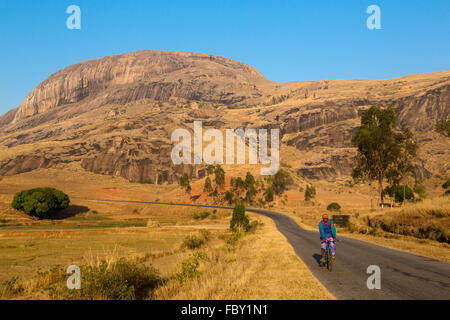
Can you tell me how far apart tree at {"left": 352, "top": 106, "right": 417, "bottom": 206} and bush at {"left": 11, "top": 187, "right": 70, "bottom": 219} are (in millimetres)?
62415

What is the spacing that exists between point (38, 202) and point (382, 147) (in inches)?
2614

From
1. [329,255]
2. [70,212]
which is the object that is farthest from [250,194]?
[329,255]

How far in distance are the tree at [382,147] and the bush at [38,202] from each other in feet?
205

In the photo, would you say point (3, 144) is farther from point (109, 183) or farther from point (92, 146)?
point (109, 183)

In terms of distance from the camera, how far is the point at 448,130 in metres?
32.4

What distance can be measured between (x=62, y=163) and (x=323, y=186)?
10754 cm

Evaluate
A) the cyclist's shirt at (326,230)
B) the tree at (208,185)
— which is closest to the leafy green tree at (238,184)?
the tree at (208,185)

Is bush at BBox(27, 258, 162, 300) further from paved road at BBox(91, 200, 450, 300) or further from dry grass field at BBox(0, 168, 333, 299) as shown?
paved road at BBox(91, 200, 450, 300)

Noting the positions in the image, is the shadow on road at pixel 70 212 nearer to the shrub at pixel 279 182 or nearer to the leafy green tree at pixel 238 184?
the leafy green tree at pixel 238 184

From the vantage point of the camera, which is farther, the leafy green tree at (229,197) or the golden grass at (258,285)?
the leafy green tree at (229,197)

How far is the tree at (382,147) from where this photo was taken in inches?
1502

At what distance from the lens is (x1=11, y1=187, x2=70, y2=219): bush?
2677 inches

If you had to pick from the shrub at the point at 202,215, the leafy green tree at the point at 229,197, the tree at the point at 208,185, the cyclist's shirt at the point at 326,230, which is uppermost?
the cyclist's shirt at the point at 326,230

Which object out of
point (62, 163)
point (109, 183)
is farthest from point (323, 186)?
point (62, 163)
